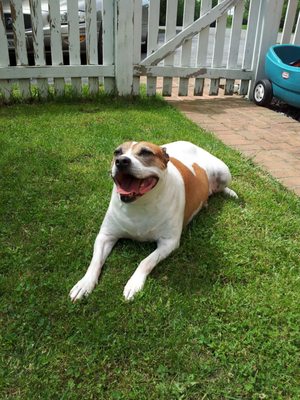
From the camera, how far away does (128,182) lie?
8.43ft

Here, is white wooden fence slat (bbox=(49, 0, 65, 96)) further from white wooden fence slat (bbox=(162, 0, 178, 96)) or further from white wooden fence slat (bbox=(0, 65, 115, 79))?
white wooden fence slat (bbox=(162, 0, 178, 96))

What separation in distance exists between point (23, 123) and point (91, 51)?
1625 mm

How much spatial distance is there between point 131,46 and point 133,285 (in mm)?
4434

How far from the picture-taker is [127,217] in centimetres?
275

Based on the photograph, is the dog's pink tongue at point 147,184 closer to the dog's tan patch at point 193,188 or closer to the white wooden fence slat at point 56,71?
the dog's tan patch at point 193,188

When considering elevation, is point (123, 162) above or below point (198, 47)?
above

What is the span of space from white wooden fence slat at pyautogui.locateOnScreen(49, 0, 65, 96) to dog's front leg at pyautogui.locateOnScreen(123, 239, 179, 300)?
13.4ft

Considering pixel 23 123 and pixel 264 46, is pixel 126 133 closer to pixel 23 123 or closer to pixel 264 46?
pixel 23 123

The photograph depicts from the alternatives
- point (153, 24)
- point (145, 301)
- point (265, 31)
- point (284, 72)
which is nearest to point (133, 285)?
point (145, 301)

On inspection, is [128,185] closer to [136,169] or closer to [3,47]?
[136,169]

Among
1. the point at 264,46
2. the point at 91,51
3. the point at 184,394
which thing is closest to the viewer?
the point at 184,394

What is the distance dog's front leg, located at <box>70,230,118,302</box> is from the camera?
251 cm

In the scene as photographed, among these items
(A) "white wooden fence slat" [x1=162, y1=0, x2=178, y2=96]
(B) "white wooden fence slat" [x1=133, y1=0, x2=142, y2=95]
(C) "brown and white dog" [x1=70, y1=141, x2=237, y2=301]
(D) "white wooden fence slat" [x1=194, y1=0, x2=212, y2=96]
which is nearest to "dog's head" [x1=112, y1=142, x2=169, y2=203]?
(C) "brown and white dog" [x1=70, y1=141, x2=237, y2=301]

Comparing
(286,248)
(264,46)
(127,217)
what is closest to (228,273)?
(286,248)
